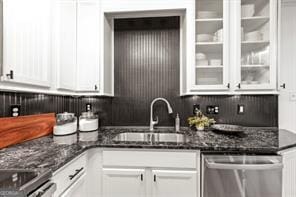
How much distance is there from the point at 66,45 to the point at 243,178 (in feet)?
6.19

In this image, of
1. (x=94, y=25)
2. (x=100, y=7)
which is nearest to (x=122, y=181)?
(x=94, y=25)

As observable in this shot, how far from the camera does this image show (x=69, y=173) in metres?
1.34

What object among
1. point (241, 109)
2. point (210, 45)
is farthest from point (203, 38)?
point (241, 109)

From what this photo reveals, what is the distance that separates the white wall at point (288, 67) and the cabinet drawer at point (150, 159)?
149cm

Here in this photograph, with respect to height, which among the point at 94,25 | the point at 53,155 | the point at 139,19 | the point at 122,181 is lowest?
the point at 122,181

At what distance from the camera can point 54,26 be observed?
70.5 inches

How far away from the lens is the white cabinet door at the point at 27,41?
1.25 meters

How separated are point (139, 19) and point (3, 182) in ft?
7.06

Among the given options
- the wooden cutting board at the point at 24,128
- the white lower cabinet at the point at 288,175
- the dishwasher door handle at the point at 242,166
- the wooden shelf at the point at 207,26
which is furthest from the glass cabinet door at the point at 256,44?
the wooden cutting board at the point at 24,128

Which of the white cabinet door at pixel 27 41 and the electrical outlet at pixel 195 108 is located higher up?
the white cabinet door at pixel 27 41

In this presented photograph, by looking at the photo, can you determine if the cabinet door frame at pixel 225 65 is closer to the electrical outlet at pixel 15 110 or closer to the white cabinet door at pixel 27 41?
the white cabinet door at pixel 27 41

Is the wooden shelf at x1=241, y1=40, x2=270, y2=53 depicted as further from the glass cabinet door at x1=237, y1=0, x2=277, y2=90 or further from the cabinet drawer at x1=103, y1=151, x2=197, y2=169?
the cabinet drawer at x1=103, y1=151, x2=197, y2=169

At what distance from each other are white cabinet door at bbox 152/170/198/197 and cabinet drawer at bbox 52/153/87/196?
0.56 m

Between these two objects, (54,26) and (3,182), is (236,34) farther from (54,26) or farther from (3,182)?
(3,182)
